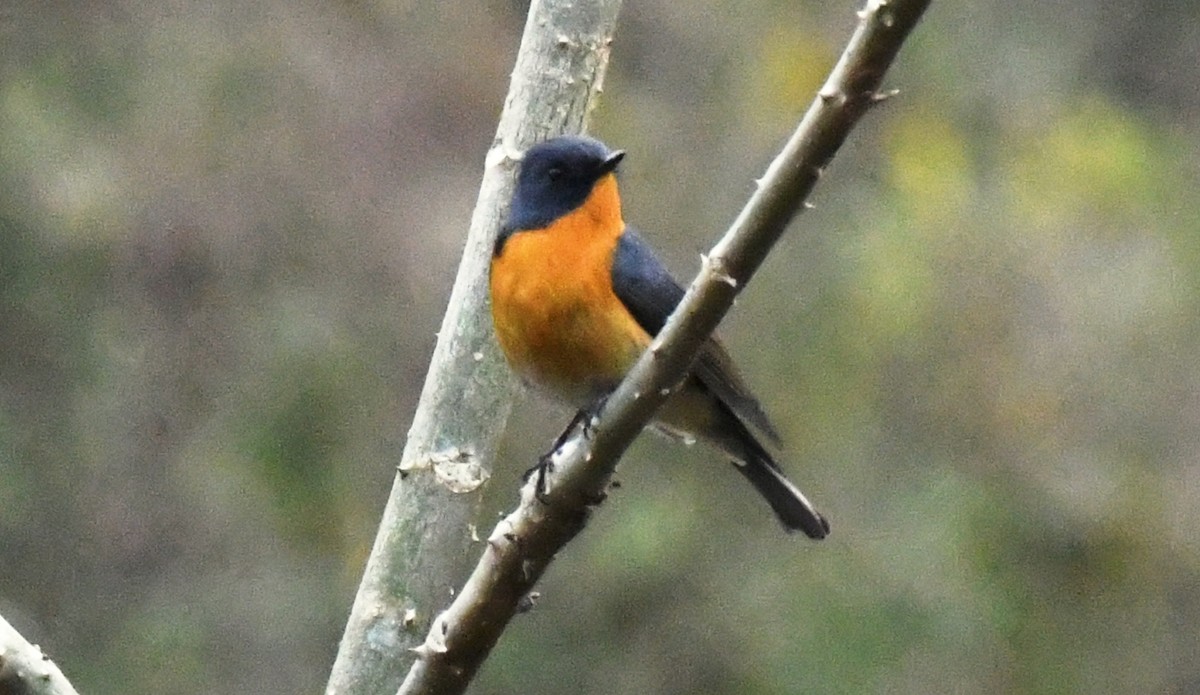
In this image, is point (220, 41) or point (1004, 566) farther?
point (220, 41)

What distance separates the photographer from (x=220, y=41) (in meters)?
7.58

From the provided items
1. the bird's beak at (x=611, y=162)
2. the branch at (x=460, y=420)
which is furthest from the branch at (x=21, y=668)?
the bird's beak at (x=611, y=162)

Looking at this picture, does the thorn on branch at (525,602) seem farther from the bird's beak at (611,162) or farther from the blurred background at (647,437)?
the blurred background at (647,437)

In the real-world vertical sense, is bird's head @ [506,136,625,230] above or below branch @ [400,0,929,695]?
below

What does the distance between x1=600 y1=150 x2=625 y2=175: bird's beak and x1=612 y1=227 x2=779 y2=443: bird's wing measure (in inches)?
5.4

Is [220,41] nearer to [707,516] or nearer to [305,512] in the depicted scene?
[305,512]

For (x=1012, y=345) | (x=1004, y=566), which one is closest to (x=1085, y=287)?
(x=1012, y=345)

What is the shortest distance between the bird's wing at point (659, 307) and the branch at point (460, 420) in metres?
0.27

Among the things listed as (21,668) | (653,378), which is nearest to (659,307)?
(653,378)

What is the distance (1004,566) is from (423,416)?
3794 millimetres

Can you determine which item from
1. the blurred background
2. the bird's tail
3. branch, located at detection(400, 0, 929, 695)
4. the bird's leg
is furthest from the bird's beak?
the blurred background

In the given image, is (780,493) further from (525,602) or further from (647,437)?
(647,437)

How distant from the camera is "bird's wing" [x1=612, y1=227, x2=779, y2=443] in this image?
323cm

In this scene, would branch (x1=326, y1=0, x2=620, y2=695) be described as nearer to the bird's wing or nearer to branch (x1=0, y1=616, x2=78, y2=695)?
the bird's wing
